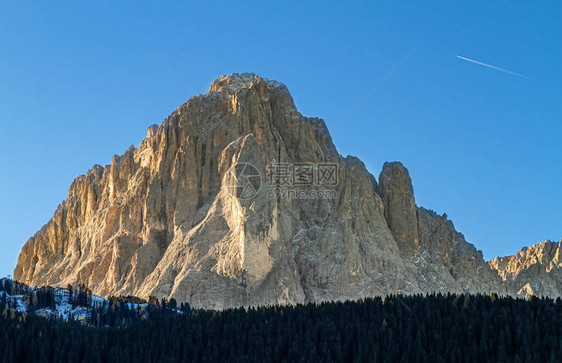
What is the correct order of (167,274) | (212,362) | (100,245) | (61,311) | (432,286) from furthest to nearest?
Result: (100,245) < (432,286) < (167,274) < (61,311) < (212,362)

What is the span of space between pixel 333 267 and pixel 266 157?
2059 centimetres

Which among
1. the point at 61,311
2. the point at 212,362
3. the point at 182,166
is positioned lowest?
the point at 212,362

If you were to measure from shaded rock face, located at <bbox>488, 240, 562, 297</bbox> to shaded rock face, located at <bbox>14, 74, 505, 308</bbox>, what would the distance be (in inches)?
658

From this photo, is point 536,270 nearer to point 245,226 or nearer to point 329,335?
point 245,226

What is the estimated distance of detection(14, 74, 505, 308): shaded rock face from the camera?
307 feet

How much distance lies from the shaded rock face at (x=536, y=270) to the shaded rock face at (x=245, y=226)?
16723 millimetres

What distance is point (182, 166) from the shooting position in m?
110

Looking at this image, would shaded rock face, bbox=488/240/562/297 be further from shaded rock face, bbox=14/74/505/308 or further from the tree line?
the tree line

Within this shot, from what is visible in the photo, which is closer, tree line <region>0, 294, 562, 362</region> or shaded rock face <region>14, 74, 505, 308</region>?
tree line <region>0, 294, 562, 362</region>

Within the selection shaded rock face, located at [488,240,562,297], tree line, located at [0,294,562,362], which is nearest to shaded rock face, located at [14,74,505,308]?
shaded rock face, located at [488,240,562,297]

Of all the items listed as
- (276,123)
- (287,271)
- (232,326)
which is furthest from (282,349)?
(276,123)

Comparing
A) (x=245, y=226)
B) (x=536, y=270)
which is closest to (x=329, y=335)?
(x=245, y=226)

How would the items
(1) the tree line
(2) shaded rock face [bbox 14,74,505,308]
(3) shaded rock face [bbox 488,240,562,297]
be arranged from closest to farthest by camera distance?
(1) the tree line, (2) shaded rock face [bbox 14,74,505,308], (3) shaded rock face [bbox 488,240,562,297]

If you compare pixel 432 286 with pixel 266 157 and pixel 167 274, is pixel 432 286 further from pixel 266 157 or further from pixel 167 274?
pixel 167 274
